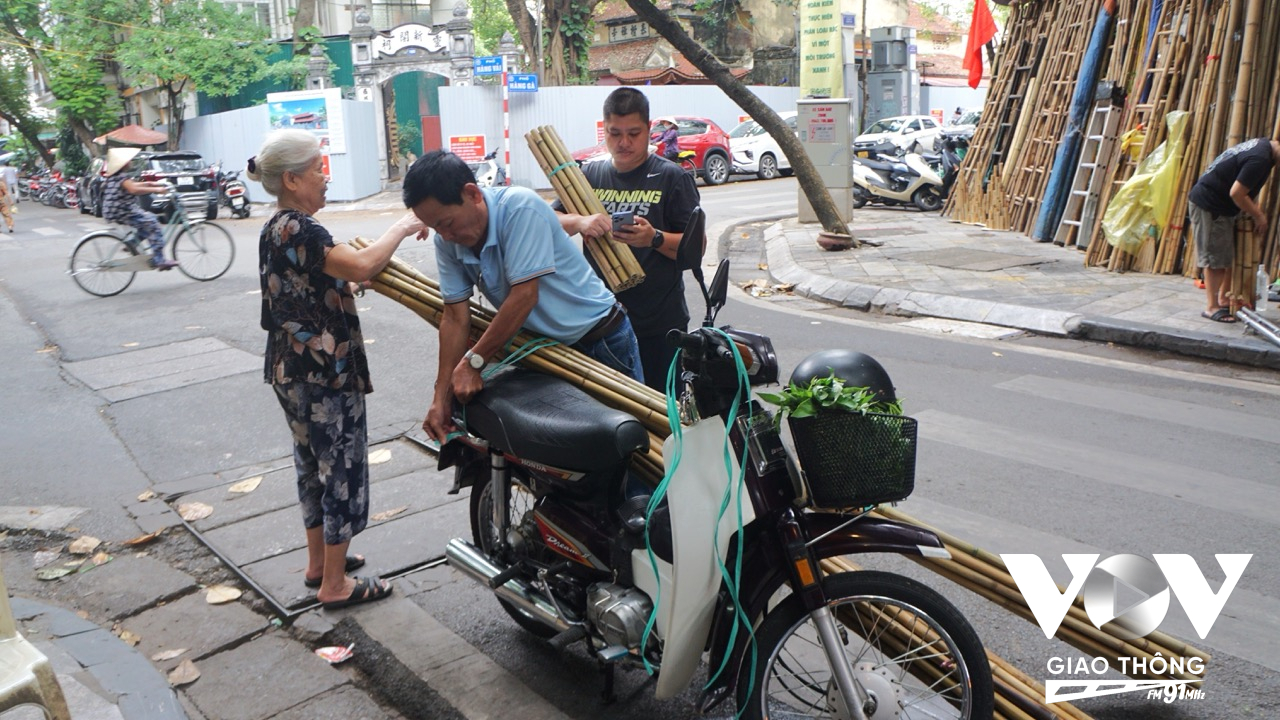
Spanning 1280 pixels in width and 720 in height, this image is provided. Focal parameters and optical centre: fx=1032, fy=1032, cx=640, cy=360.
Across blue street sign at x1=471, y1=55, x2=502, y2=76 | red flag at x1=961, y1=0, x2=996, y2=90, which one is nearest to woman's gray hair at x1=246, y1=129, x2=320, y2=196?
red flag at x1=961, y1=0, x2=996, y2=90

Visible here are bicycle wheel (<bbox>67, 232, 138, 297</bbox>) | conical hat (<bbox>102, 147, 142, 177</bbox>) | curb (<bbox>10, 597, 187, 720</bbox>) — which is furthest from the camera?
conical hat (<bbox>102, 147, 142, 177</bbox>)

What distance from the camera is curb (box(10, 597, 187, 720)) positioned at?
10.7 feet

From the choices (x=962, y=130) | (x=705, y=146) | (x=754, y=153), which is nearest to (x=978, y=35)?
(x=962, y=130)

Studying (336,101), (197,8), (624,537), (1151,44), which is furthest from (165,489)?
(197,8)

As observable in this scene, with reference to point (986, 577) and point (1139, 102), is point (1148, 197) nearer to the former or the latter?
point (1139, 102)

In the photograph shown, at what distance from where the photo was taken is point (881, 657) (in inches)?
110

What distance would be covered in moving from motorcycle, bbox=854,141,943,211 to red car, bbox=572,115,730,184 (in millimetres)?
6973

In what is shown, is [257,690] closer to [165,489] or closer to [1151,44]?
[165,489]

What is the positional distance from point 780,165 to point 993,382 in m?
20.3

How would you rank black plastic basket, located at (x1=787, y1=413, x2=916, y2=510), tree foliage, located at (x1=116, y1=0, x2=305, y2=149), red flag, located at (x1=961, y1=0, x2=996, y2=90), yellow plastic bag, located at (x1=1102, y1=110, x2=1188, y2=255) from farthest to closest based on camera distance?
tree foliage, located at (x1=116, y1=0, x2=305, y2=149) → red flag, located at (x1=961, y1=0, x2=996, y2=90) → yellow plastic bag, located at (x1=1102, y1=110, x2=1188, y2=255) → black plastic basket, located at (x1=787, y1=413, x2=916, y2=510)

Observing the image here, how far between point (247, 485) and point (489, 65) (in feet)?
66.6

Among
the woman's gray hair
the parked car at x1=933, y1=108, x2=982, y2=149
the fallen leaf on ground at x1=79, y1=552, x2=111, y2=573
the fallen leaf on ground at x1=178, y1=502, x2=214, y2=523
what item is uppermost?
the parked car at x1=933, y1=108, x2=982, y2=149

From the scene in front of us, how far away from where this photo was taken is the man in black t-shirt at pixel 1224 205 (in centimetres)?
753

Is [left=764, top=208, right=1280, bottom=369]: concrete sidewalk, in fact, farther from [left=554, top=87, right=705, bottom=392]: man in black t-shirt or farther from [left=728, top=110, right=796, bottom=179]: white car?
[left=728, top=110, right=796, bottom=179]: white car
